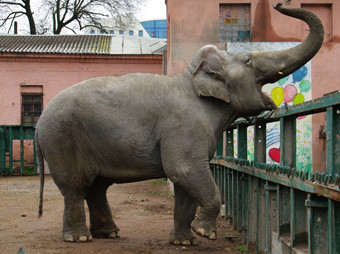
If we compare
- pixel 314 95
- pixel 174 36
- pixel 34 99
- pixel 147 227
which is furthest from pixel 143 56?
pixel 147 227

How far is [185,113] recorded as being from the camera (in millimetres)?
5113

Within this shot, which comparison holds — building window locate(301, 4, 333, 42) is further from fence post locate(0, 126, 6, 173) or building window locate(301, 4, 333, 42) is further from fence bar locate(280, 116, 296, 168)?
fence post locate(0, 126, 6, 173)

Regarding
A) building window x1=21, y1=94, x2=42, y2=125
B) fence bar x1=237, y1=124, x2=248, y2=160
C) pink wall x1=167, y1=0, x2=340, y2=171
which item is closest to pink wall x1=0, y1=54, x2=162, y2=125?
building window x1=21, y1=94, x2=42, y2=125

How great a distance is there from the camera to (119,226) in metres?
7.16

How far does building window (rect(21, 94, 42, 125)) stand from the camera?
19984mm

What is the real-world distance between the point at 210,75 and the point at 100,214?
A: 7.45ft

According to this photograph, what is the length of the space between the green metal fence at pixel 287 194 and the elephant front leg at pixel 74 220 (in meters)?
1.96

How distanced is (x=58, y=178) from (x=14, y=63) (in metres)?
15.8

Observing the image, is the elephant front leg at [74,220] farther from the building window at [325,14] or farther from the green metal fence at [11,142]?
the green metal fence at [11,142]

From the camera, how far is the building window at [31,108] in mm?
19984

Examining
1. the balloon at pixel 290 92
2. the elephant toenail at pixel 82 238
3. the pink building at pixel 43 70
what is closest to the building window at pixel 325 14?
the balloon at pixel 290 92

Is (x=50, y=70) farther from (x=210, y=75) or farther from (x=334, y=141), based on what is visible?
(x=334, y=141)

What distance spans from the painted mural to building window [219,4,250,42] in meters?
0.53

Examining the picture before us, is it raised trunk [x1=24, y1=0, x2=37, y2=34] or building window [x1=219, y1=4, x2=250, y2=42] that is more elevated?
raised trunk [x1=24, y1=0, x2=37, y2=34]
